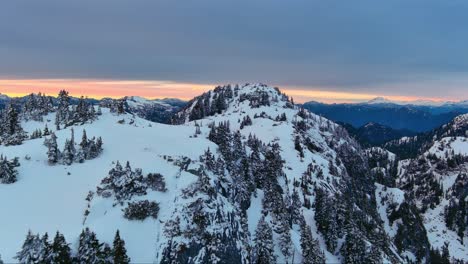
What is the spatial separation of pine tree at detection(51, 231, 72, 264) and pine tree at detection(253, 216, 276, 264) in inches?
1784

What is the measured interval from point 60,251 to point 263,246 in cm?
4815

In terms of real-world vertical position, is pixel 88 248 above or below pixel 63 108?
below

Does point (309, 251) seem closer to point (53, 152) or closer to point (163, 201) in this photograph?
point (163, 201)

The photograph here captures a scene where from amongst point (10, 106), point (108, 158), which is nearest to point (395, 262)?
point (108, 158)

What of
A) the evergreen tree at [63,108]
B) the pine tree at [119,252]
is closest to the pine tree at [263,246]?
the pine tree at [119,252]

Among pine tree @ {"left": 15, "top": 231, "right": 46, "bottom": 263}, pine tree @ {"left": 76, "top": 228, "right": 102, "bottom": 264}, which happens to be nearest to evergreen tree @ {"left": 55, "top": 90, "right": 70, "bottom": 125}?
Answer: pine tree @ {"left": 76, "top": 228, "right": 102, "bottom": 264}

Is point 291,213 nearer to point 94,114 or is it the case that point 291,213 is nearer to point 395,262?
point 395,262

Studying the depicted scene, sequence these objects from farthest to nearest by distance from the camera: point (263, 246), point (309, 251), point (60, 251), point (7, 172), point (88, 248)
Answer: point (309, 251) < point (263, 246) < point (7, 172) < point (88, 248) < point (60, 251)

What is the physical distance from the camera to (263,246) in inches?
3681

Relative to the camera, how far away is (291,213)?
418 ft

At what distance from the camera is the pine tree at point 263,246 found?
9269 centimetres

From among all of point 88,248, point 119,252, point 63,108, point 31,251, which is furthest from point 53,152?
point 63,108

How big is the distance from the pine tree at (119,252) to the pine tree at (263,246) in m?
35.0

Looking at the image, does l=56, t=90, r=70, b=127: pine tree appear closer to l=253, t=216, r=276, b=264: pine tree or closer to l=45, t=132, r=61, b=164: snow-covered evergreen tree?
l=45, t=132, r=61, b=164: snow-covered evergreen tree
